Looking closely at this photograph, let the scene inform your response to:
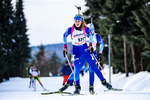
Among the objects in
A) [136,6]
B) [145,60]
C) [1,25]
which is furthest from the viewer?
[1,25]

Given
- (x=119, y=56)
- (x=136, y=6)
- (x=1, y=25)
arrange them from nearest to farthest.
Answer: (x=136, y=6) < (x=119, y=56) < (x=1, y=25)

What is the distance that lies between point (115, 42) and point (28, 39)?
32.0m

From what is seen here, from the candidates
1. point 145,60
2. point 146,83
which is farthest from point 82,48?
point 145,60

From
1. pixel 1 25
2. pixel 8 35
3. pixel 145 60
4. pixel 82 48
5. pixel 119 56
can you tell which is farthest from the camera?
pixel 8 35

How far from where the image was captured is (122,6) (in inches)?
734

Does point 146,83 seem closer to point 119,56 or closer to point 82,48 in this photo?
point 82,48

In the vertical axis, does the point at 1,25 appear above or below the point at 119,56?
above

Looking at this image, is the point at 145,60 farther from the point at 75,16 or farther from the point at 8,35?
the point at 8,35

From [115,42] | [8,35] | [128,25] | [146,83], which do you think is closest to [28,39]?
[8,35]

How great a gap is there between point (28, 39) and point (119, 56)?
32.4 metres

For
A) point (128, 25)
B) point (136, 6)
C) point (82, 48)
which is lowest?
point (82, 48)

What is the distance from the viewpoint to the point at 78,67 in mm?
7051

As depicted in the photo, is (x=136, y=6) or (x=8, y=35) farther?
(x=8, y=35)

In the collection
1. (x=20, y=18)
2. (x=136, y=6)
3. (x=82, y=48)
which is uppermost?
(x=20, y=18)
